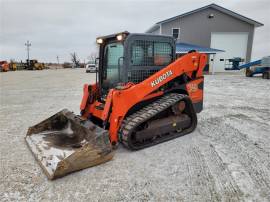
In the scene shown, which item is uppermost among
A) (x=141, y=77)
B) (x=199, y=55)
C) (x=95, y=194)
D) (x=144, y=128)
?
(x=199, y=55)

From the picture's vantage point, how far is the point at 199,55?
429 cm

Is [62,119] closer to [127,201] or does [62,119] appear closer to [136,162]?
[136,162]

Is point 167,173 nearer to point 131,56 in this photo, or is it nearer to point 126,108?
point 126,108

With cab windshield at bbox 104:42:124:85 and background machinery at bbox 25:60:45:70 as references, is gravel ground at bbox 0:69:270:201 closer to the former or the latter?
cab windshield at bbox 104:42:124:85

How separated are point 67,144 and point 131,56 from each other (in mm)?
1881

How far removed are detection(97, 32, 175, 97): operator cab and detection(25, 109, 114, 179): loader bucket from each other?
1020mm

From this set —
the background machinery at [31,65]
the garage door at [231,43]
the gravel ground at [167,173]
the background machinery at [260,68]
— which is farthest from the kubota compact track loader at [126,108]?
the background machinery at [31,65]

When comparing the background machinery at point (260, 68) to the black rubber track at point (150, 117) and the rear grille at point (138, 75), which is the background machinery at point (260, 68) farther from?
the rear grille at point (138, 75)

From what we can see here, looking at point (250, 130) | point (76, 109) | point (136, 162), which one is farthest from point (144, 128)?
point (76, 109)

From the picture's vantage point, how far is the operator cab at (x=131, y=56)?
3.60 meters

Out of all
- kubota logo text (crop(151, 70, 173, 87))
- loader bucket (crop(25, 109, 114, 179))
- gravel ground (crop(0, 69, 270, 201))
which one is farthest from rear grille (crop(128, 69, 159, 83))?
gravel ground (crop(0, 69, 270, 201))

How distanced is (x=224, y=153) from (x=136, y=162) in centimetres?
148

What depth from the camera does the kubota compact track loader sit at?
300cm

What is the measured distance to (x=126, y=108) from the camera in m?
3.34
